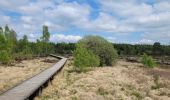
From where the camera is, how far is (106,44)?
168 feet

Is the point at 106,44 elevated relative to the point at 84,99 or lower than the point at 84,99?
elevated

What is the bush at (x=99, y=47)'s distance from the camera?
50969 mm

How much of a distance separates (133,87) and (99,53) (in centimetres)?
2832

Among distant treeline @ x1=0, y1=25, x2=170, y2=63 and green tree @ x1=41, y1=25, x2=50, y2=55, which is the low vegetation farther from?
green tree @ x1=41, y1=25, x2=50, y2=55

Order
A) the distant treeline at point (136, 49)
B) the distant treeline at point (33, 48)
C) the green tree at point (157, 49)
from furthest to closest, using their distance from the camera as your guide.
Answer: the green tree at point (157, 49), the distant treeline at point (136, 49), the distant treeline at point (33, 48)

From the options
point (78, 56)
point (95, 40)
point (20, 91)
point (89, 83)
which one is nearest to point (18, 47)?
point (95, 40)

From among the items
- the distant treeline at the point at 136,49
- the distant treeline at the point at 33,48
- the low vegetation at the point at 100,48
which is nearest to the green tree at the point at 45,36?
the distant treeline at the point at 33,48

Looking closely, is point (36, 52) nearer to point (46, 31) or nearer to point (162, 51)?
point (46, 31)

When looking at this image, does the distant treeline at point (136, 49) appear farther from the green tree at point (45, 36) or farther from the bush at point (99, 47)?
the bush at point (99, 47)

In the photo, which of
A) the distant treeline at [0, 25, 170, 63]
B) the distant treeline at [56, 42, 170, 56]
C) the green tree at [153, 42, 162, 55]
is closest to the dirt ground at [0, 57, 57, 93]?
the distant treeline at [0, 25, 170, 63]

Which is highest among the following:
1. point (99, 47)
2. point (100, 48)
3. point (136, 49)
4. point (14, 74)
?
point (99, 47)

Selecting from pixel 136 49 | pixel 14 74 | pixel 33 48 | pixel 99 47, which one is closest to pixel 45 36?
pixel 33 48

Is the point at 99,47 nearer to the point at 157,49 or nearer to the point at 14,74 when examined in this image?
the point at 14,74

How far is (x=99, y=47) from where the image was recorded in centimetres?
5103
